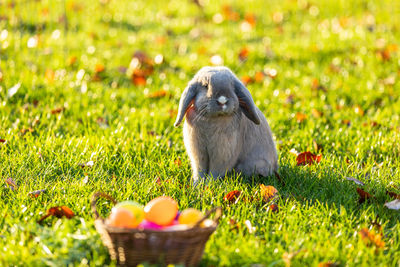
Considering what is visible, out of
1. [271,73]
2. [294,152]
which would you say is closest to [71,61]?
→ [271,73]

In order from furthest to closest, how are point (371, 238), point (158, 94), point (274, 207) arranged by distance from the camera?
point (158, 94), point (274, 207), point (371, 238)

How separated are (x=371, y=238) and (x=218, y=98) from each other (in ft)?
3.92

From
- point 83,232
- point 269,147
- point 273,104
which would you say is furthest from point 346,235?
point 273,104

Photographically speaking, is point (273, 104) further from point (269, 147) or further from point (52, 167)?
point (52, 167)

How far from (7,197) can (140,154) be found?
112 centimetres

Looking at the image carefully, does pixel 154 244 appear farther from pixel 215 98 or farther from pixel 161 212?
pixel 215 98

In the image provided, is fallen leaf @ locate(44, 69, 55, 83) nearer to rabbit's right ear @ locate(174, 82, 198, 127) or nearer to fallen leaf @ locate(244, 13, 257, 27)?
rabbit's right ear @ locate(174, 82, 198, 127)

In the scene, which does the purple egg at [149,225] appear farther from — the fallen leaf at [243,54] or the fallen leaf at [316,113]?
the fallen leaf at [243,54]

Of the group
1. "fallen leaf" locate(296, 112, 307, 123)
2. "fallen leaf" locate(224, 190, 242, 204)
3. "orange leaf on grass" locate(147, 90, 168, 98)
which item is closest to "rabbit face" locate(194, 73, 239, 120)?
"fallen leaf" locate(224, 190, 242, 204)

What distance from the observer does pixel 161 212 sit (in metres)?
2.55

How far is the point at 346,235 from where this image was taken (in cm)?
300

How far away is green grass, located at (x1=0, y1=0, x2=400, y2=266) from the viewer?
2.88 m

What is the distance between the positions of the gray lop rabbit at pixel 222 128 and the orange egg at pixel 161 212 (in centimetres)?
94

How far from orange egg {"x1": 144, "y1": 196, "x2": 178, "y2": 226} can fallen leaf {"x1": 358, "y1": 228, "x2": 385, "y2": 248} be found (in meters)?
1.05
